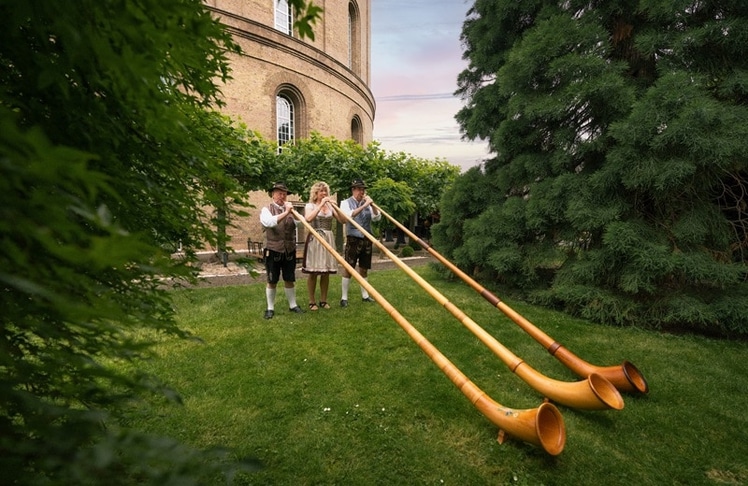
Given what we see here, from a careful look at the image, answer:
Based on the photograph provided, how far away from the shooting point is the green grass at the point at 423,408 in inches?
103

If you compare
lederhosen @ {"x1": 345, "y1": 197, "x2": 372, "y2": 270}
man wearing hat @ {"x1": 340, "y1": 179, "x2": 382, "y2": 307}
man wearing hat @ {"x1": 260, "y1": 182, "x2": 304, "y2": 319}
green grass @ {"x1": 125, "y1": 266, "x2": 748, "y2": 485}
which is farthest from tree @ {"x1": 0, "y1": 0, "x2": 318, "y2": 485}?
lederhosen @ {"x1": 345, "y1": 197, "x2": 372, "y2": 270}

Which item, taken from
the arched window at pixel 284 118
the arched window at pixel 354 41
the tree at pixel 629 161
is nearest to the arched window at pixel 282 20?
the arched window at pixel 284 118

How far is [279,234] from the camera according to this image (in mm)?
5863

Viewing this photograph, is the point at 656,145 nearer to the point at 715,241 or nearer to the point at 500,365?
the point at 715,241

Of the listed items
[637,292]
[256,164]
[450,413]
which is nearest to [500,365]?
[450,413]

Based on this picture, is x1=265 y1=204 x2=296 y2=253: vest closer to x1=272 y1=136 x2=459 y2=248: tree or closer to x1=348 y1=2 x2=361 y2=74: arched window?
x1=272 y1=136 x2=459 y2=248: tree

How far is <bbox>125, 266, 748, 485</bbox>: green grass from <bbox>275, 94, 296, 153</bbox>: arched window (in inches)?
625

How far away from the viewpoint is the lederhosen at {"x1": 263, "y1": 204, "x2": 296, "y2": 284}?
230 inches

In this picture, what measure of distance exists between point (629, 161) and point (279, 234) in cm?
572

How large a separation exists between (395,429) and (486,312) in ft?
13.2

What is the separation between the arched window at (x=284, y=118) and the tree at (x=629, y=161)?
571 inches

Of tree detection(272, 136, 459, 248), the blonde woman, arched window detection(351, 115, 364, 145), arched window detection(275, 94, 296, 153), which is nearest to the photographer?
the blonde woman

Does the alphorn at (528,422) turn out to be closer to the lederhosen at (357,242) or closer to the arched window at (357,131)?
the lederhosen at (357,242)

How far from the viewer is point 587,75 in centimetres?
589
